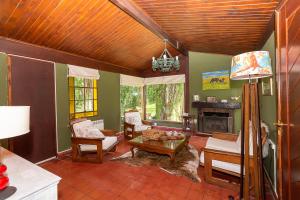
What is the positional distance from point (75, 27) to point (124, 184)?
113 inches

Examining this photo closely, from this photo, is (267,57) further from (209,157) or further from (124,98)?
(124,98)

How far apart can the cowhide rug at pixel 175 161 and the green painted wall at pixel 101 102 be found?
1.37 metres

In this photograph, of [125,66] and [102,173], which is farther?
[125,66]

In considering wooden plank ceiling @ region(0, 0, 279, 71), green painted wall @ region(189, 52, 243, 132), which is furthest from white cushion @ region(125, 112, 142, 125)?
wooden plank ceiling @ region(0, 0, 279, 71)

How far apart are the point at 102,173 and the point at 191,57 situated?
4.51m

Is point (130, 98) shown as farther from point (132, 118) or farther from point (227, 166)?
point (227, 166)

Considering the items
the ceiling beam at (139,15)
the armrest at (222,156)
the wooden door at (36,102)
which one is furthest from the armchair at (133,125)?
the ceiling beam at (139,15)

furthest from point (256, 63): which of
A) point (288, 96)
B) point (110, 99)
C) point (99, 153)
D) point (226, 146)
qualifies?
point (110, 99)

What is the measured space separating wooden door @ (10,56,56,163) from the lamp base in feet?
7.38

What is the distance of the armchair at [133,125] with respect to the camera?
4328mm

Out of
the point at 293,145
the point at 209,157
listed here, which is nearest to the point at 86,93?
the point at 209,157

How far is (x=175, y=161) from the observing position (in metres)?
3.10

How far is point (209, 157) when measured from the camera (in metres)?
2.35

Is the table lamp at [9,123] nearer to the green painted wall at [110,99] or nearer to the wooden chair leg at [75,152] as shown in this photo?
the wooden chair leg at [75,152]
